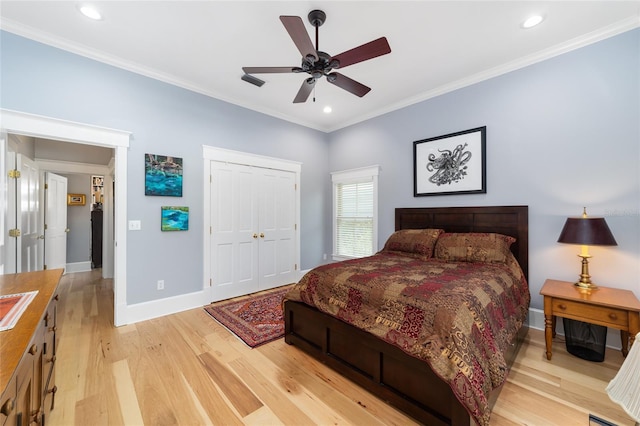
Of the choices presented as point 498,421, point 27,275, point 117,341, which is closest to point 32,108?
point 27,275

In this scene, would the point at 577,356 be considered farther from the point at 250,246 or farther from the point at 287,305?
the point at 250,246

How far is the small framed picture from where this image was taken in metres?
5.81

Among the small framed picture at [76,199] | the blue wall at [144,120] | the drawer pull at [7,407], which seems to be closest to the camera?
the drawer pull at [7,407]

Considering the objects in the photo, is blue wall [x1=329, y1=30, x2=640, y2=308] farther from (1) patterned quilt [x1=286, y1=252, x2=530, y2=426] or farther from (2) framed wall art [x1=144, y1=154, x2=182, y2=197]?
(2) framed wall art [x1=144, y1=154, x2=182, y2=197]

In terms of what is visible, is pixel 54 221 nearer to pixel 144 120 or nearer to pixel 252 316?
pixel 144 120

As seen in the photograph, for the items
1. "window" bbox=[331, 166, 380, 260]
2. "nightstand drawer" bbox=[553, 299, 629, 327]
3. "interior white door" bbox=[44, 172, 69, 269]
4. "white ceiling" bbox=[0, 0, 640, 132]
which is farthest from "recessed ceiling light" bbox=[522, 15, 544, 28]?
"interior white door" bbox=[44, 172, 69, 269]

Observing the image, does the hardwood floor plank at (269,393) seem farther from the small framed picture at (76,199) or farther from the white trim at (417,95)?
the small framed picture at (76,199)

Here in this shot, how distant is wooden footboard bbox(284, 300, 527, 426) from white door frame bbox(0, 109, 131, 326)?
201cm

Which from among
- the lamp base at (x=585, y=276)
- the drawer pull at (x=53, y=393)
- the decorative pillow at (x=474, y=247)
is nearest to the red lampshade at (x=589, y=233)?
the lamp base at (x=585, y=276)

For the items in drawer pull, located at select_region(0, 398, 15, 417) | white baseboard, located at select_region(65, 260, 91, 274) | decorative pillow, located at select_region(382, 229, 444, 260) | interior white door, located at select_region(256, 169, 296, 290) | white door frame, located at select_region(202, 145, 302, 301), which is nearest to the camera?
drawer pull, located at select_region(0, 398, 15, 417)

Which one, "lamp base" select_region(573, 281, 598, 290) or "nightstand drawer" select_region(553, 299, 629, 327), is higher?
"lamp base" select_region(573, 281, 598, 290)

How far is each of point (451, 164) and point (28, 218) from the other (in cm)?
561

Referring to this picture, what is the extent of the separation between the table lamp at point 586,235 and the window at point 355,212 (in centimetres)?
242

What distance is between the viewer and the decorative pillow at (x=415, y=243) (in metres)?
3.15
